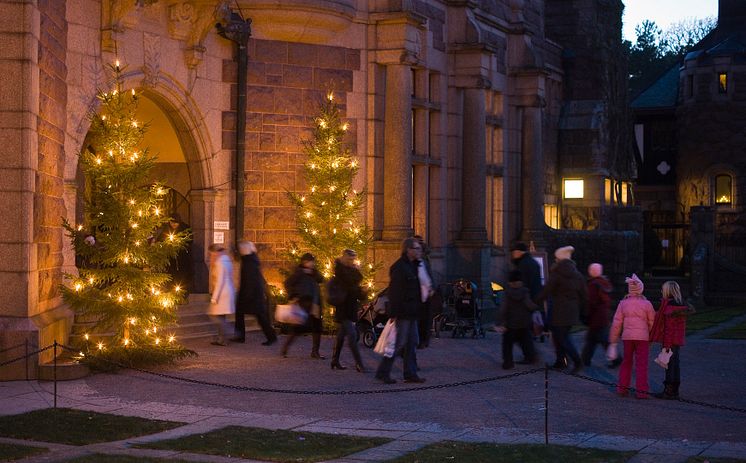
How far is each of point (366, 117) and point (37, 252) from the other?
932 cm

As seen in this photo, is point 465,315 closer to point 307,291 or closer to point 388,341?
point 307,291

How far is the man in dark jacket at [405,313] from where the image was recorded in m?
15.3

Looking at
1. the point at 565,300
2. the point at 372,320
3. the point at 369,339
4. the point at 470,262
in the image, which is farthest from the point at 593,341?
the point at 470,262

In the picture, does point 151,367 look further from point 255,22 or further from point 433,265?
point 433,265

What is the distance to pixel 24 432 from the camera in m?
11.6

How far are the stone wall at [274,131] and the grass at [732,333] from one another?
810 centimetres

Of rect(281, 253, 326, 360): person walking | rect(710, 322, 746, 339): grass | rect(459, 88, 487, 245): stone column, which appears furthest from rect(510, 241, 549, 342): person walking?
rect(459, 88, 487, 245): stone column

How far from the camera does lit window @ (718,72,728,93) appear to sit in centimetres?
5075

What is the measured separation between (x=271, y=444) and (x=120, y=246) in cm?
593

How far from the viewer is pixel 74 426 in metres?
12.0

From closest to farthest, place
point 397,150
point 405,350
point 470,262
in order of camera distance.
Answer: point 405,350 → point 397,150 → point 470,262

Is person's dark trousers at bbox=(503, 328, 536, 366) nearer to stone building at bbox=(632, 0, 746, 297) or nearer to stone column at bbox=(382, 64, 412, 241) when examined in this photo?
stone column at bbox=(382, 64, 412, 241)

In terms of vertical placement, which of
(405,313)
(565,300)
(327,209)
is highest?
(327,209)

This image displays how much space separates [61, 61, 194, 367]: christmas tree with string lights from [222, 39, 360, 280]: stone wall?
5.50 metres
